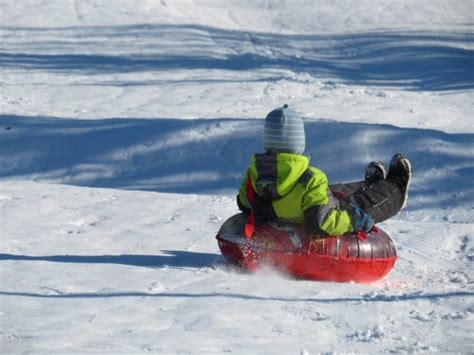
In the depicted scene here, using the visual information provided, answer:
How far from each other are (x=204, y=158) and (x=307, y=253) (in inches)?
179

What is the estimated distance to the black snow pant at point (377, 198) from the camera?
606 cm

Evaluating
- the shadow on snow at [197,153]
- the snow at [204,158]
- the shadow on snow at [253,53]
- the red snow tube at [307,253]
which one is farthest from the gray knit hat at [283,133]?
the shadow on snow at [253,53]

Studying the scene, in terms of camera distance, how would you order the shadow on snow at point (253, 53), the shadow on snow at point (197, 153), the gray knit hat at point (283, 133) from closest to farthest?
the gray knit hat at point (283, 133) < the shadow on snow at point (197, 153) < the shadow on snow at point (253, 53)

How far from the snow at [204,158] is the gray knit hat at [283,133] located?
31.1 inches

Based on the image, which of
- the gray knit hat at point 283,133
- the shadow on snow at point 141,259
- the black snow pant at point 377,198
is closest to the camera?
the gray knit hat at point 283,133

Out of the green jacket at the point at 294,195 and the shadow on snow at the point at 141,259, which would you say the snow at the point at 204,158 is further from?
the green jacket at the point at 294,195

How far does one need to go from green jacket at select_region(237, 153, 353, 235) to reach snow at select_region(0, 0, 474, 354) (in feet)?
1.27

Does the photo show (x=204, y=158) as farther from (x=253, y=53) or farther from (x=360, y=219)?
(x=253, y=53)

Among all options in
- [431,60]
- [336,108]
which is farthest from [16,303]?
[431,60]

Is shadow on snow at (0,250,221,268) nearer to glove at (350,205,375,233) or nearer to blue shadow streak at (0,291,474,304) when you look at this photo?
blue shadow streak at (0,291,474,304)

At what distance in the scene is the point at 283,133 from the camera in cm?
569

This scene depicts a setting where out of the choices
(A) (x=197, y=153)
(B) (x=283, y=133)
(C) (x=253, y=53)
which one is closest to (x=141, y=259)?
(B) (x=283, y=133)

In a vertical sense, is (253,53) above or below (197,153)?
above

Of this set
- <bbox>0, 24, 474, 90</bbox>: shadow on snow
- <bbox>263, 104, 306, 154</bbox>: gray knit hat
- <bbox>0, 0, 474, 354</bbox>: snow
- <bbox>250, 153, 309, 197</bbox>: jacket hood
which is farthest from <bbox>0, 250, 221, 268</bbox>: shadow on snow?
<bbox>0, 24, 474, 90</bbox>: shadow on snow
